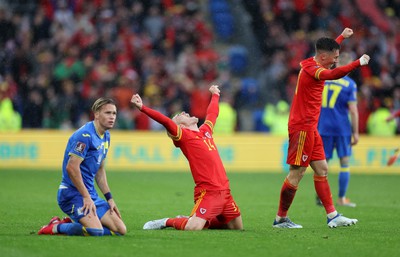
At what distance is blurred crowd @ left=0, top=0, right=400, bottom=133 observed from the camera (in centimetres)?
2464

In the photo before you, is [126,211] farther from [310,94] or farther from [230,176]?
[230,176]

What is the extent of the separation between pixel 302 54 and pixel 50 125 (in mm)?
8171

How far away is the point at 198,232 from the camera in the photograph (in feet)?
33.8

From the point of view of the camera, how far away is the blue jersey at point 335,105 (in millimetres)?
14578

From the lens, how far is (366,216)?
12.9m

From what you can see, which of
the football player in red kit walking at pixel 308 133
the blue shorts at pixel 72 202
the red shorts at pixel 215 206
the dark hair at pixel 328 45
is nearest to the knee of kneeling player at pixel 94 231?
the blue shorts at pixel 72 202

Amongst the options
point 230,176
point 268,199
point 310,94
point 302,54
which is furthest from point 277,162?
point 310,94

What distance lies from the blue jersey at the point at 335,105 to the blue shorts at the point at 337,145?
0.30ft

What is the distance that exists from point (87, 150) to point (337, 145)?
604 centimetres

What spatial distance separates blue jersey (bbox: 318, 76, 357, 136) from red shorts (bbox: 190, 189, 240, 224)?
4235mm

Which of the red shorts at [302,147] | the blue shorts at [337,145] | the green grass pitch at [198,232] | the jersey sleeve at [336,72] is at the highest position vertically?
the jersey sleeve at [336,72]

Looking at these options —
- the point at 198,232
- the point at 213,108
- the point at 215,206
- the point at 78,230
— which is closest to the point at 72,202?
the point at 78,230

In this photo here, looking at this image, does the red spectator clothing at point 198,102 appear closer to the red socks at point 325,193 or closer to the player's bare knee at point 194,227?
the red socks at point 325,193

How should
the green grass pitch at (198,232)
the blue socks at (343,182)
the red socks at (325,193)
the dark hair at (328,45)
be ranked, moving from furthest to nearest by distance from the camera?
the blue socks at (343,182), the red socks at (325,193), the dark hair at (328,45), the green grass pitch at (198,232)
